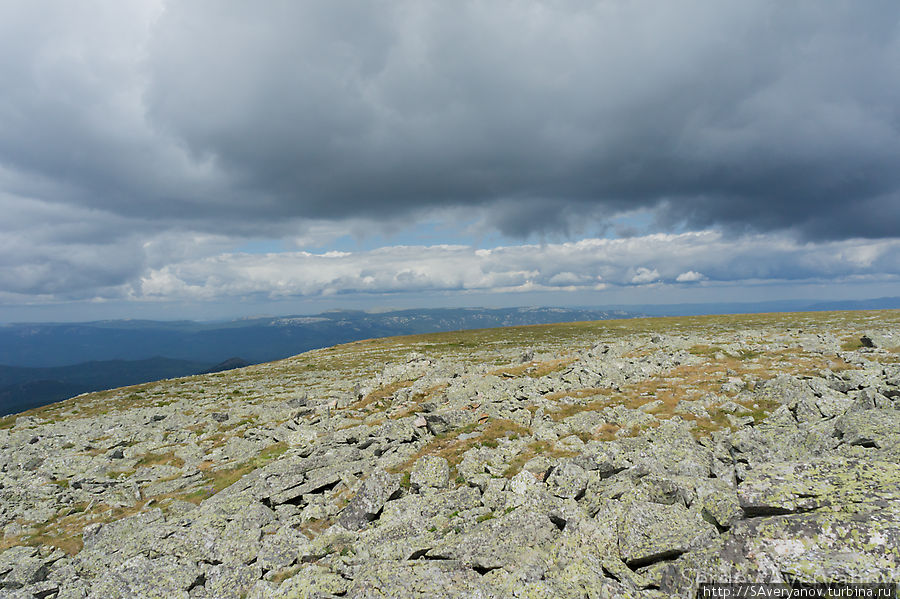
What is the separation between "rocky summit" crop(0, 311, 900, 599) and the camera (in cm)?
1125

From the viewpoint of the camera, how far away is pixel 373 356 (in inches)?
5182

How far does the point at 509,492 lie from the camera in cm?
1964

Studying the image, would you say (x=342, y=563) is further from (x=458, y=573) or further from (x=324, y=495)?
(x=324, y=495)

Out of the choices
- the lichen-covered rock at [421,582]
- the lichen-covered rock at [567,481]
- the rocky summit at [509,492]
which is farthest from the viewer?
the lichen-covered rock at [567,481]

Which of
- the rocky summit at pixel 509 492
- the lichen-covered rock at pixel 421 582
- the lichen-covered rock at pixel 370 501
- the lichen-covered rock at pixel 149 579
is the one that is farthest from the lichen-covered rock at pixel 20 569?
the lichen-covered rock at pixel 421 582

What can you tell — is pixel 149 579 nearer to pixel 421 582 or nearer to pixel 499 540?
pixel 421 582

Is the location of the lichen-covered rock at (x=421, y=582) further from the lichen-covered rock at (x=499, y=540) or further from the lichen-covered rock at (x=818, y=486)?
the lichen-covered rock at (x=818, y=486)

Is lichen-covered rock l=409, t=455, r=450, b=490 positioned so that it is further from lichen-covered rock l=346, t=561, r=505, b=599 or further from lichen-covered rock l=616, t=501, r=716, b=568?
lichen-covered rock l=616, t=501, r=716, b=568

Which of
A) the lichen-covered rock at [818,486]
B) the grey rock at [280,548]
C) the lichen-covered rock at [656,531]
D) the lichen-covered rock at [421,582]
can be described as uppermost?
the lichen-covered rock at [818,486]

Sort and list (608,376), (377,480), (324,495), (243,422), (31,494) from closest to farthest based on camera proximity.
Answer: (377,480) < (324,495) < (31,494) < (608,376) < (243,422)

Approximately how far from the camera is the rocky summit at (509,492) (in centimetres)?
1125

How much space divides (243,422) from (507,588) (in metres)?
52.3

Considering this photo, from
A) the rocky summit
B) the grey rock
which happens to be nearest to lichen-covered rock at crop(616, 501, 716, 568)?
the rocky summit

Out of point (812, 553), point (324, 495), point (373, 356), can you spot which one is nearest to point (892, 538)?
point (812, 553)
